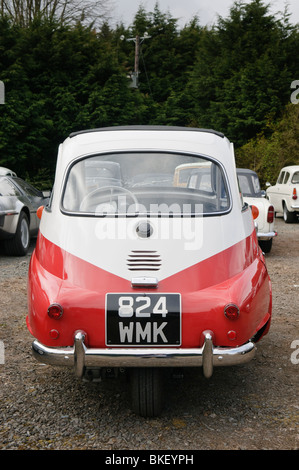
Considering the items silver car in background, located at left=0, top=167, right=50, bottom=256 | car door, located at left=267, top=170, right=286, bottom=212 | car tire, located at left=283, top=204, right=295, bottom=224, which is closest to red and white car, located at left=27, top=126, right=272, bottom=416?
silver car in background, located at left=0, top=167, right=50, bottom=256

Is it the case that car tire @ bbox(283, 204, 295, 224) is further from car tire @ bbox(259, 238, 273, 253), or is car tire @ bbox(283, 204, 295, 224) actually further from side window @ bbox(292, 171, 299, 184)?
car tire @ bbox(259, 238, 273, 253)

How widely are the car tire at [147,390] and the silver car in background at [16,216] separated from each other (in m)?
5.96

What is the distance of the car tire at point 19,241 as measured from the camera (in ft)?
32.2

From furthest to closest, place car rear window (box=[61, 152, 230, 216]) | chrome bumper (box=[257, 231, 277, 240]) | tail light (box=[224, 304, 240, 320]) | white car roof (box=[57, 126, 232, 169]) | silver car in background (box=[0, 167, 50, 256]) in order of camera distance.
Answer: chrome bumper (box=[257, 231, 277, 240]) → silver car in background (box=[0, 167, 50, 256]) → white car roof (box=[57, 126, 232, 169]) → car rear window (box=[61, 152, 230, 216]) → tail light (box=[224, 304, 240, 320])

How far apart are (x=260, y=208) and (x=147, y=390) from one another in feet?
24.1

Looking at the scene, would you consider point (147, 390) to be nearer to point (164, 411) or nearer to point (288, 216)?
point (164, 411)

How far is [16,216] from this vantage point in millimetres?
9750

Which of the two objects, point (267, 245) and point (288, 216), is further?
point (288, 216)

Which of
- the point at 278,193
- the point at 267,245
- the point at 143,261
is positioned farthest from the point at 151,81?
the point at 143,261

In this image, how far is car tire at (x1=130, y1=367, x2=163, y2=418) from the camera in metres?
3.40

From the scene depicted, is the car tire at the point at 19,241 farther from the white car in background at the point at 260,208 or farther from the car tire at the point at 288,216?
the car tire at the point at 288,216

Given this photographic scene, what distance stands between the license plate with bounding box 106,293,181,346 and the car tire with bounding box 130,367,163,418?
21 centimetres

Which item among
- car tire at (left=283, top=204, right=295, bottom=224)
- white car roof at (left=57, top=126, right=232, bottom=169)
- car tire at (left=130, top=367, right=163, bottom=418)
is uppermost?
white car roof at (left=57, top=126, right=232, bottom=169)

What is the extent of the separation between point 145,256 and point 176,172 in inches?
37.4
